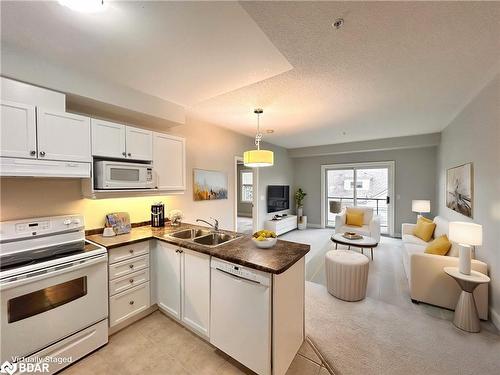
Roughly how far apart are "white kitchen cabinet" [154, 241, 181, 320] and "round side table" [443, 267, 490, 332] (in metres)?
2.93

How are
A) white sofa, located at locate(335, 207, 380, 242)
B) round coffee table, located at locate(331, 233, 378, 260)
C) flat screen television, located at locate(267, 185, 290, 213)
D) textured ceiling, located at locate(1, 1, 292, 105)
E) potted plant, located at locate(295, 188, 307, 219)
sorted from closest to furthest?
1. textured ceiling, located at locate(1, 1, 292, 105)
2. round coffee table, located at locate(331, 233, 378, 260)
3. white sofa, located at locate(335, 207, 380, 242)
4. flat screen television, located at locate(267, 185, 290, 213)
5. potted plant, located at locate(295, 188, 307, 219)

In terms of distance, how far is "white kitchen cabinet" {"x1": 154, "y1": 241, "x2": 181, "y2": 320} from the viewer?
2.13 meters

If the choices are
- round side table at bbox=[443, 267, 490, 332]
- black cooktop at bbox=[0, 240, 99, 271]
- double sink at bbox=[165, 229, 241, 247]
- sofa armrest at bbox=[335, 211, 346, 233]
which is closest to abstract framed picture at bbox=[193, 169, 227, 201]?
double sink at bbox=[165, 229, 241, 247]

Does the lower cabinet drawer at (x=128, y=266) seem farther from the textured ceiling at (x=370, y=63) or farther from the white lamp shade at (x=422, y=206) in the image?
the white lamp shade at (x=422, y=206)

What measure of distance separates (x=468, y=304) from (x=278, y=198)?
14.3ft

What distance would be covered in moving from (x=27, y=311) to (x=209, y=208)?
8.35 ft

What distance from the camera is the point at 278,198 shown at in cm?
609

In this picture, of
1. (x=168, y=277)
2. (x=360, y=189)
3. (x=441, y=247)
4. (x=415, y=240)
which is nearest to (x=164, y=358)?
(x=168, y=277)

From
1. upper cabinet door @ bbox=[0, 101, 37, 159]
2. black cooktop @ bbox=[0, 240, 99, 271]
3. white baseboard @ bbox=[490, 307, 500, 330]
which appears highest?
upper cabinet door @ bbox=[0, 101, 37, 159]

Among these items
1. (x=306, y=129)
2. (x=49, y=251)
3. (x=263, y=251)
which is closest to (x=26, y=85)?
(x=49, y=251)

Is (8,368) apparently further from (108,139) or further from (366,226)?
(366,226)

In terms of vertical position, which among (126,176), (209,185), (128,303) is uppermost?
(126,176)

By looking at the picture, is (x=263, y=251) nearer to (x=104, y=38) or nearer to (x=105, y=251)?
(x=105, y=251)

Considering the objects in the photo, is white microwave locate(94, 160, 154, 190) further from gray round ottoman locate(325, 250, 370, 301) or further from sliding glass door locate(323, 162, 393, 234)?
Answer: sliding glass door locate(323, 162, 393, 234)
